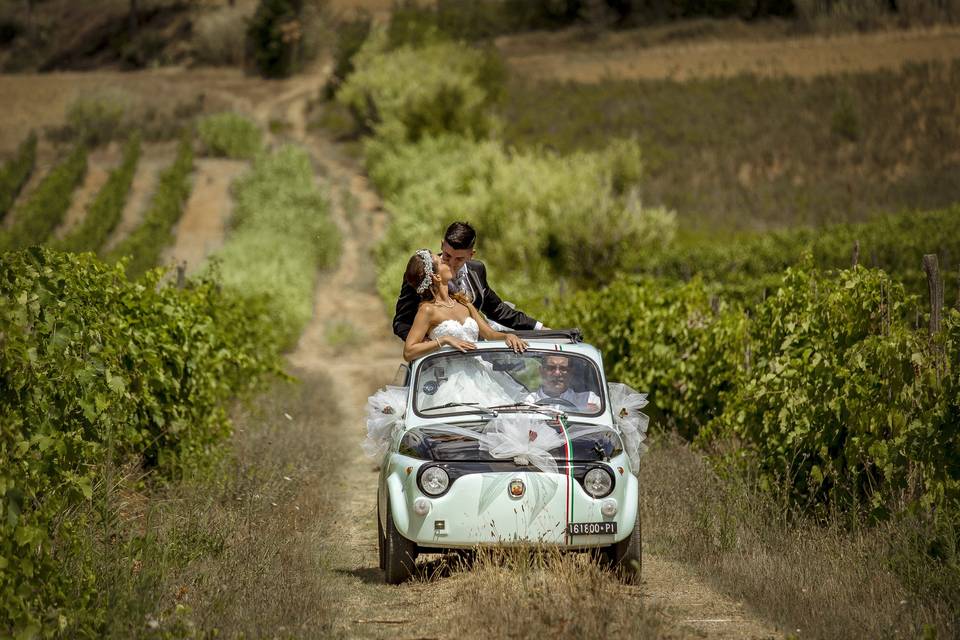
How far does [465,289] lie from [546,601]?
3.37 metres

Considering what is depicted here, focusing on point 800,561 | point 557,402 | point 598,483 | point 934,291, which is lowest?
point 800,561

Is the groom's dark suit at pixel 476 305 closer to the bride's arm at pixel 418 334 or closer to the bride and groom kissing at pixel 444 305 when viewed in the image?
the bride and groom kissing at pixel 444 305

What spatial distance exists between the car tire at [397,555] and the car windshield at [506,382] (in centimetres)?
94

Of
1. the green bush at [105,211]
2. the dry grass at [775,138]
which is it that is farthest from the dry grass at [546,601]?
the dry grass at [775,138]

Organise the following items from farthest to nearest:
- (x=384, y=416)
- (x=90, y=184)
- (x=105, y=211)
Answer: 1. (x=90, y=184)
2. (x=105, y=211)
3. (x=384, y=416)

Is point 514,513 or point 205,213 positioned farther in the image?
point 205,213

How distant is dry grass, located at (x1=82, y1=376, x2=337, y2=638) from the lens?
638 centimetres

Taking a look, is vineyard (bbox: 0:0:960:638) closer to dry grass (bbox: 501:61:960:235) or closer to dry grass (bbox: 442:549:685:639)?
dry grass (bbox: 442:549:685:639)

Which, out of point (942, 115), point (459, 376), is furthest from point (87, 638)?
point (942, 115)

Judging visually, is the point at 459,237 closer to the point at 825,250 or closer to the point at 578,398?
the point at 578,398

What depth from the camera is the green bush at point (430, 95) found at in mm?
54719

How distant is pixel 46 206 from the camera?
5075 cm

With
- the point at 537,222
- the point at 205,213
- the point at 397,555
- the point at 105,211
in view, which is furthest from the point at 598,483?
the point at 205,213

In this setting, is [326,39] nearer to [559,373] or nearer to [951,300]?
[951,300]
